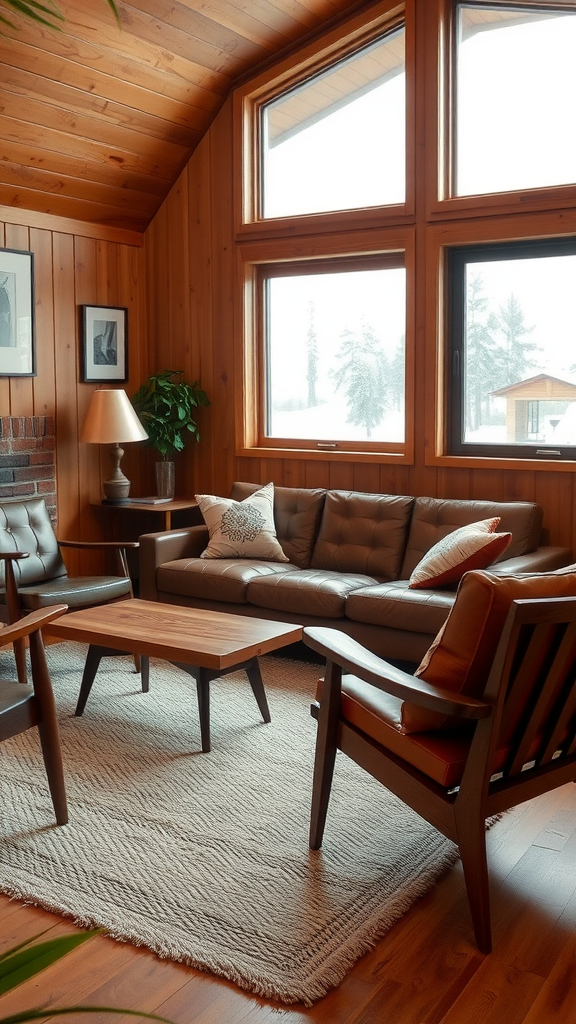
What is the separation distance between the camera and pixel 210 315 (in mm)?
5750

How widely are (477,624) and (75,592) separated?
2597mm

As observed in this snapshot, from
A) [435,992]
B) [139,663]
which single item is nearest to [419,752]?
[435,992]

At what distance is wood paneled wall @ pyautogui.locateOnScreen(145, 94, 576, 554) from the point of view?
5.46 meters

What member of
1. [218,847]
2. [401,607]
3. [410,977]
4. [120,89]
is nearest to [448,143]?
[120,89]

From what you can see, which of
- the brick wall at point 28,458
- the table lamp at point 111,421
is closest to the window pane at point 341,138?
the table lamp at point 111,421

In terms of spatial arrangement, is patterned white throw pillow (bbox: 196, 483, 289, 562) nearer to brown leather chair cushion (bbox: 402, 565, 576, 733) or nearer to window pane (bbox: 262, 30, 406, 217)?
window pane (bbox: 262, 30, 406, 217)

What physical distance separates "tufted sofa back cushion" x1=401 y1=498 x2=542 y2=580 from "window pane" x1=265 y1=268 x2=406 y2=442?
0.65 meters

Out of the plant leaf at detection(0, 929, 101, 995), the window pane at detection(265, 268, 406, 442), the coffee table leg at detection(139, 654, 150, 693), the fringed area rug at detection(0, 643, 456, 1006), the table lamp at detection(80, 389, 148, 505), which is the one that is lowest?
the fringed area rug at detection(0, 643, 456, 1006)

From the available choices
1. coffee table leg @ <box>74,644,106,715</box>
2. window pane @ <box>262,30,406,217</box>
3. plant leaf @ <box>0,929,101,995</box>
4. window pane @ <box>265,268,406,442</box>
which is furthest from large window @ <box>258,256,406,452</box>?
plant leaf @ <box>0,929,101,995</box>

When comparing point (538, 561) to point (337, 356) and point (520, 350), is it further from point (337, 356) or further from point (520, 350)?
point (337, 356)

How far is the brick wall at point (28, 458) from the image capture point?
16.5 ft

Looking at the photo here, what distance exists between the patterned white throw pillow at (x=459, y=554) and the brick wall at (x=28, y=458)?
2230 millimetres

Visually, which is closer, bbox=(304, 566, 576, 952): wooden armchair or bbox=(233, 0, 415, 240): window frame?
bbox=(304, 566, 576, 952): wooden armchair

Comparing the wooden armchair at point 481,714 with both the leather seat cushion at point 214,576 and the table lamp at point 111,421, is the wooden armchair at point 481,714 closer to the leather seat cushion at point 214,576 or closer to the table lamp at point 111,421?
the leather seat cushion at point 214,576
